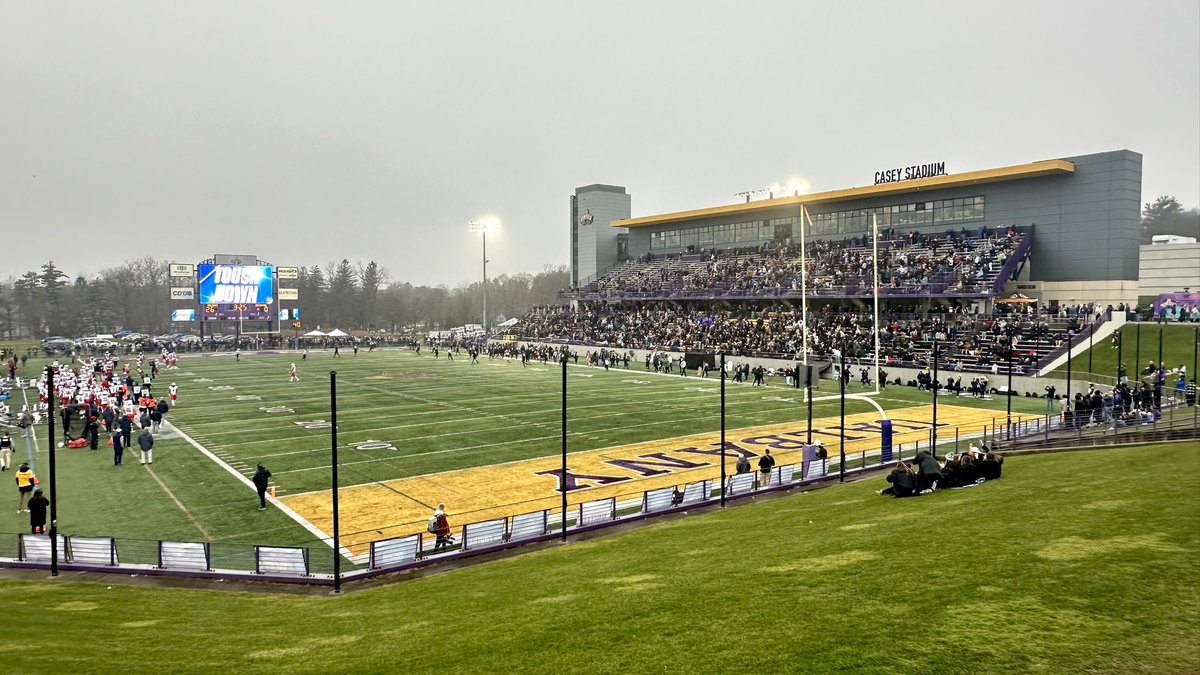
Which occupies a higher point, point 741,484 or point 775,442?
point 741,484

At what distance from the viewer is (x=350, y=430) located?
33938mm

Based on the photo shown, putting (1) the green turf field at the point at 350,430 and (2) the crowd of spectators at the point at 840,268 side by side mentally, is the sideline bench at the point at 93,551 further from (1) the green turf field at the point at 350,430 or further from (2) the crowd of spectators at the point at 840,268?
(2) the crowd of spectators at the point at 840,268

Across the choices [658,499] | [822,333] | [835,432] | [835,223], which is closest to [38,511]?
[658,499]

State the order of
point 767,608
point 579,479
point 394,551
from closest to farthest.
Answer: point 767,608 → point 394,551 → point 579,479

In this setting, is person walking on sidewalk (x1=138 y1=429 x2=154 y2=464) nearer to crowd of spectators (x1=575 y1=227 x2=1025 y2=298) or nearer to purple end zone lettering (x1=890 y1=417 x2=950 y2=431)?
purple end zone lettering (x1=890 y1=417 x2=950 y2=431)

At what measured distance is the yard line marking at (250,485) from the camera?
61.6 feet

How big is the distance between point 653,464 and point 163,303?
160 m

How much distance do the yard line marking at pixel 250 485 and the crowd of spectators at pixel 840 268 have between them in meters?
33.8

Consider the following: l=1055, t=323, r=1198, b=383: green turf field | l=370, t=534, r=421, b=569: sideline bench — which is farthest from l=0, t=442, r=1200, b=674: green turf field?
l=1055, t=323, r=1198, b=383: green turf field

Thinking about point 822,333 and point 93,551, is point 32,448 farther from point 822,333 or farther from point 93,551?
point 822,333

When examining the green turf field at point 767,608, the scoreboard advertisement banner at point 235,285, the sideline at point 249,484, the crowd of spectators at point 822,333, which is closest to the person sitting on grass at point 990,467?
the green turf field at point 767,608

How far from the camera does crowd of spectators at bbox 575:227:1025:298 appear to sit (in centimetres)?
5853

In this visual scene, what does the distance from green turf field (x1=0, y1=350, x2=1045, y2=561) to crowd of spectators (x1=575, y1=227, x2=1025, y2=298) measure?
539 inches

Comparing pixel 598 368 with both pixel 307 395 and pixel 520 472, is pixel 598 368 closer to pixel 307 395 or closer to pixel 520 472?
pixel 307 395
